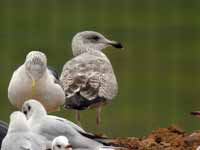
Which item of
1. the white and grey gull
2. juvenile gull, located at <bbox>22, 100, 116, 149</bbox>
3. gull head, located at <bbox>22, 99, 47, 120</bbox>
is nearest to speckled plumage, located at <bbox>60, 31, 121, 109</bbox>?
gull head, located at <bbox>22, 99, 47, 120</bbox>

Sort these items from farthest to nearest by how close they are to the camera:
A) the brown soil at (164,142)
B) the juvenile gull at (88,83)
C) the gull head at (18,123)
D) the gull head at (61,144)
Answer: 1. the juvenile gull at (88,83)
2. the brown soil at (164,142)
3. the gull head at (18,123)
4. the gull head at (61,144)

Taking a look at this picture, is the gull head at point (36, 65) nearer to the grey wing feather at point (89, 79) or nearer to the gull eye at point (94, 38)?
the grey wing feather at point (89, 79)

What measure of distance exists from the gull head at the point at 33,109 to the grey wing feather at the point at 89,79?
1.67 metres

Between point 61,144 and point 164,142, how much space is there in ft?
6.02

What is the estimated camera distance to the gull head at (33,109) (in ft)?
41.5

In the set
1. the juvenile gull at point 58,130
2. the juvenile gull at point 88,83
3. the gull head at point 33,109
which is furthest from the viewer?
the juvenile gull at point 88,83

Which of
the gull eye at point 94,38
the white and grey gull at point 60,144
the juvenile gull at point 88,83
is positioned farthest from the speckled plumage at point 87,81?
the white and grey gull at point 60,144

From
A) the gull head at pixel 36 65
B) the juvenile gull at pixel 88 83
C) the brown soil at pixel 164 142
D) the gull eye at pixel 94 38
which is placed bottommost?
the brown soil at pixel 164 142

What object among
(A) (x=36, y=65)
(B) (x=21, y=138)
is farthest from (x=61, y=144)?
(A) (x=36, y=65)

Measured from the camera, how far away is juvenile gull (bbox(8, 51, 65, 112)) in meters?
13.9

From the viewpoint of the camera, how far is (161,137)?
13633 mm

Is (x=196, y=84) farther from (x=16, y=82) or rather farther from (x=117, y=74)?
(x=16, y=82)

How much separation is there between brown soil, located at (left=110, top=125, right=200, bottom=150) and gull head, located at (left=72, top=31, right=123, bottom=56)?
2818 millimetres

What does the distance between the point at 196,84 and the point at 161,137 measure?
1154 cm
